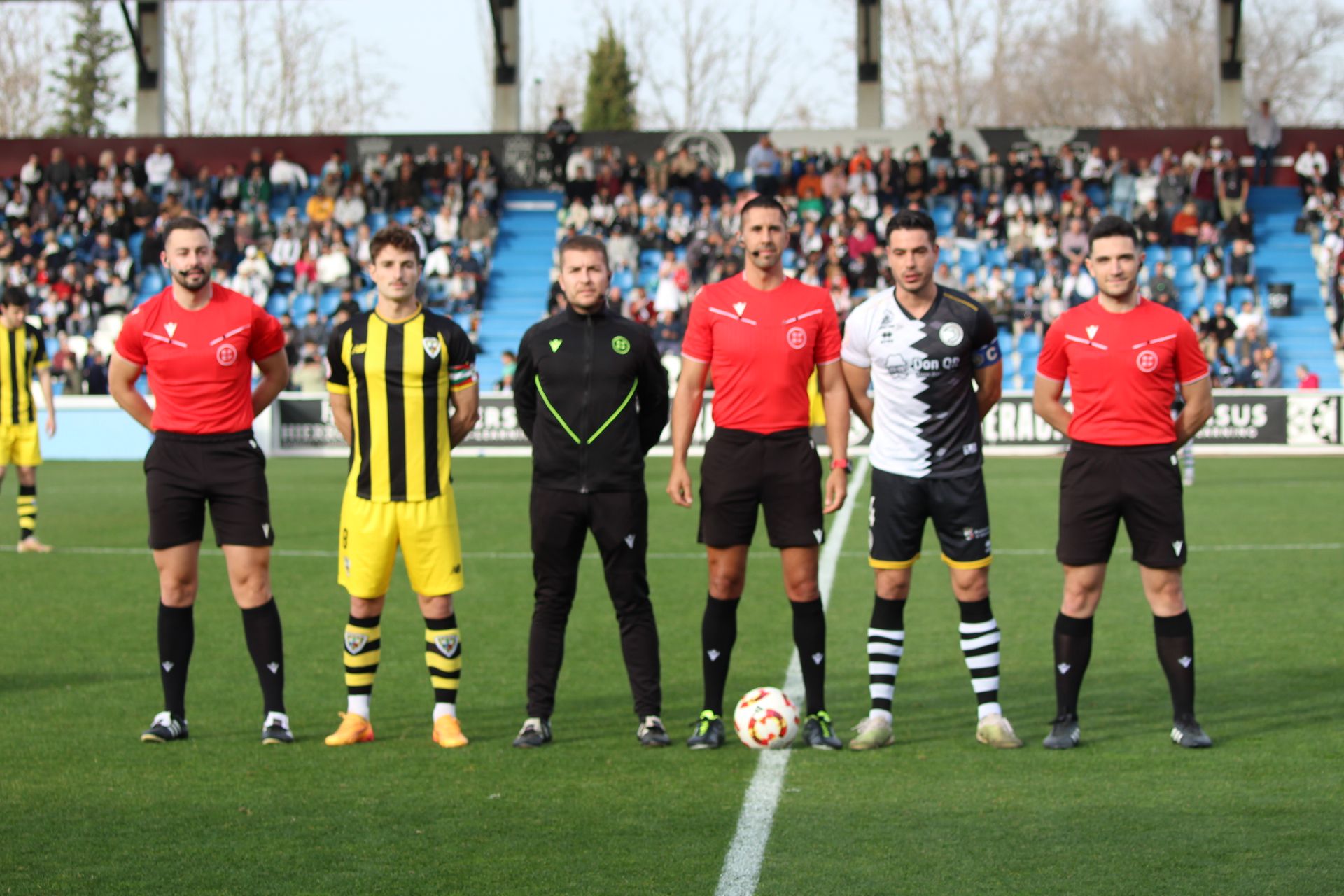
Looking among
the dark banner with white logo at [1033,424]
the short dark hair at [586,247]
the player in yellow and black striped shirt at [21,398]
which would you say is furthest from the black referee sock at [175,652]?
the dark banner with white logo at [1033,424]

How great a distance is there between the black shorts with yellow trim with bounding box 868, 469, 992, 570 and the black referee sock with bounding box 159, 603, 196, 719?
284 centimetres

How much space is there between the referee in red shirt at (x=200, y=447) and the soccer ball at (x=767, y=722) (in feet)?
6.00

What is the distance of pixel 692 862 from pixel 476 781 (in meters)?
1.25

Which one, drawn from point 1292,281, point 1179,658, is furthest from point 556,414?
point 1292,281

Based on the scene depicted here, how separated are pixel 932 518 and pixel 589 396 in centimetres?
144

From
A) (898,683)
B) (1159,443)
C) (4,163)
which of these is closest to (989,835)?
(1159,443)

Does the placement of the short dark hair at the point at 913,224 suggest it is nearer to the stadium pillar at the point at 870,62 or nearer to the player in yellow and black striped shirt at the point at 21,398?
the player in yellow and black striped shirt at the point at 21,398

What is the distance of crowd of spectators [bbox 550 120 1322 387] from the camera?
3014cm

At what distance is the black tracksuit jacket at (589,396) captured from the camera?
6211 millimetres

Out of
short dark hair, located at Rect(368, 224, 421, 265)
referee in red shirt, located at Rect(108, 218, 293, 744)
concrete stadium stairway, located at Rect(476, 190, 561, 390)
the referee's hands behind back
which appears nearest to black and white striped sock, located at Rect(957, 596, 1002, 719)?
the referee's hands behind back

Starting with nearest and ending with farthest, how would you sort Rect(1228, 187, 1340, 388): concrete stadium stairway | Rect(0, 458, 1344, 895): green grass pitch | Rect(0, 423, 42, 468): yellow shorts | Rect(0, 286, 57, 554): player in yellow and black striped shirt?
Rect(0, 458, 1344, 895): green grass pitch, Rect(0, 286, 57, 554): player in yellow and black striped shirt, Rect(0, 423, 42, 468): yellow shorts, Rect(1228, 187, 1340, 388): concrete stadium stairway

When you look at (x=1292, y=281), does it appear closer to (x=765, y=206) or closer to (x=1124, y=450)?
(x=1124, y=450)

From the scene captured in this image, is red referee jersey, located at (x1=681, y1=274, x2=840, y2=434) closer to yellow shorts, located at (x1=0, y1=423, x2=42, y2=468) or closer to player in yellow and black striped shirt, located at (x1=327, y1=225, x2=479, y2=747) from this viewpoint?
player in yellow and black striped shirt, located at (x1=327, y1=225, x2=479, y2=747)

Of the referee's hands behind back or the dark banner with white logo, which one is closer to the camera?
the referee's hands behind back
